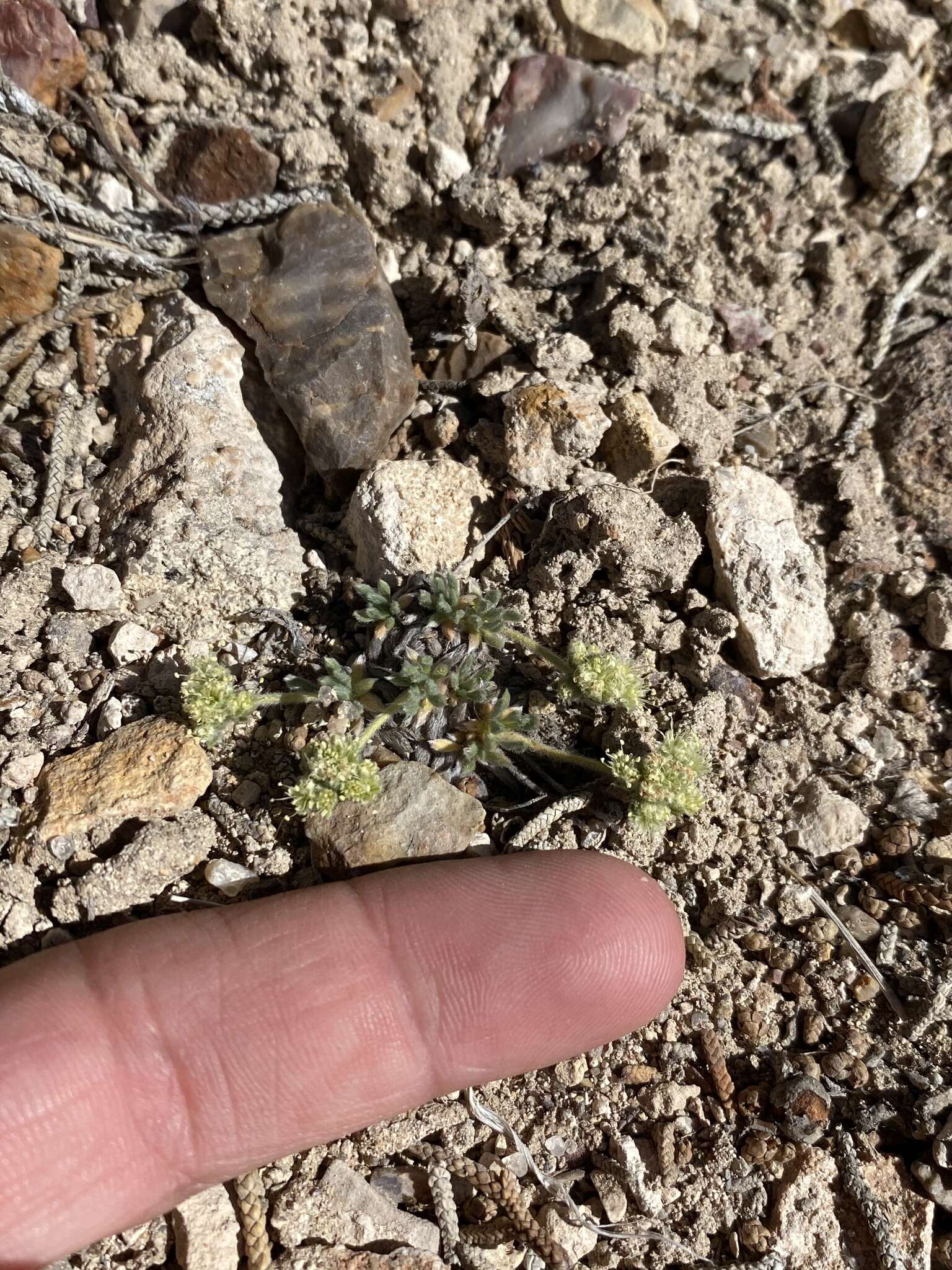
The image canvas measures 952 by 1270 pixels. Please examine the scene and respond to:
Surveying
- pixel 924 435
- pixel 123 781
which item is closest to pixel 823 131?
pixel 924 435

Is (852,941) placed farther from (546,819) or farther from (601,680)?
(601,680)

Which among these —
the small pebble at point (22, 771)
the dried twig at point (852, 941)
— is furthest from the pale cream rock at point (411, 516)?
the dried twig at point (852, 941)

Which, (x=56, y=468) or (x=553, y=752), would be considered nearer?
(x=553, y=752)

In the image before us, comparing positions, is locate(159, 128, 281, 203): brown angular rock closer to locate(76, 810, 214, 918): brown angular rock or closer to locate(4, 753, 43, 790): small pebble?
locate(4, 753, 43, 790): small pebble

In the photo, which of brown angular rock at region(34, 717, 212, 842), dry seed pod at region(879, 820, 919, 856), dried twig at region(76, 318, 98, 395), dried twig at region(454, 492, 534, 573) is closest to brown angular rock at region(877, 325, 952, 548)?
dry seed pod at region(879, 820, 919, 856)

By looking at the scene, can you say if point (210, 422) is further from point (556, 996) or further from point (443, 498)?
point (556, 996)
